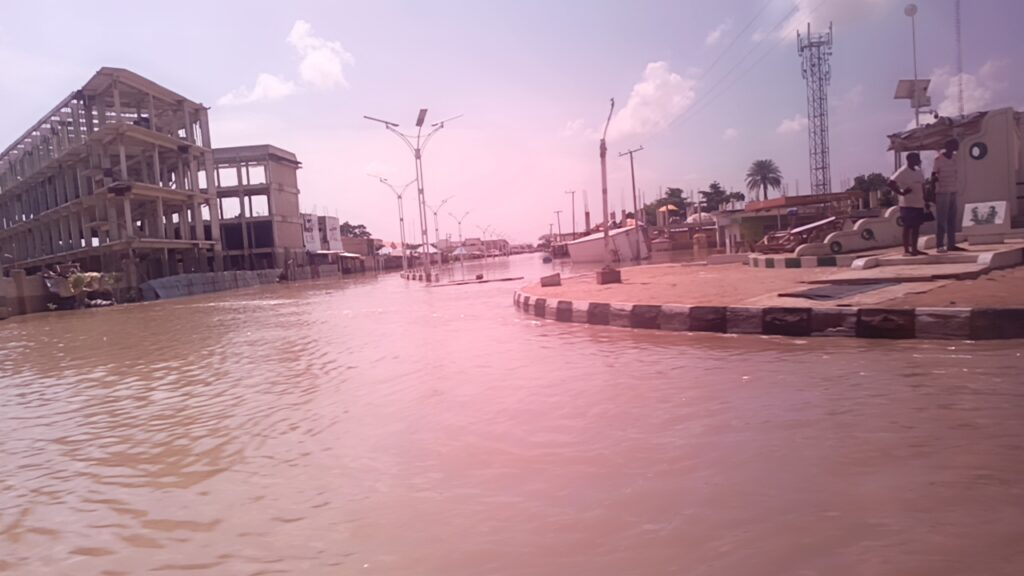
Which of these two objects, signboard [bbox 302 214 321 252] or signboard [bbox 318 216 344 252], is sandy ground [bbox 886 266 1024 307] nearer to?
signboard [bbox 302 214 321 252]

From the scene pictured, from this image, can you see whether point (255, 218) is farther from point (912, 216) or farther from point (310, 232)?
point (912, 216)

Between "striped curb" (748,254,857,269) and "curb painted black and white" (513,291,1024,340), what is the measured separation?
6742mm

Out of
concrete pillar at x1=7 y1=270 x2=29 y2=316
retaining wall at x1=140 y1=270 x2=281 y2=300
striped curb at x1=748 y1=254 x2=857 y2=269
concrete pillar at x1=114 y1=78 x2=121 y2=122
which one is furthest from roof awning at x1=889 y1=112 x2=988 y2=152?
concrete pillar at x1=114 y1=78 x2=121 y2=122

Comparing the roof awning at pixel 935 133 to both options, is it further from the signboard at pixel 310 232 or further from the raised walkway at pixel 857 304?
the signboard at pixel 310 232

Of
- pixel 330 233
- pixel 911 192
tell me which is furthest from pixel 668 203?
pixel 911 192

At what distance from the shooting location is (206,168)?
5166 centimetres

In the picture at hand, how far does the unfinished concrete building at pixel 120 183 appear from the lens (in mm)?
41719

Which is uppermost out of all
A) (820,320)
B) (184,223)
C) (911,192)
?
(184,223)

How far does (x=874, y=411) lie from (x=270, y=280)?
5578cm

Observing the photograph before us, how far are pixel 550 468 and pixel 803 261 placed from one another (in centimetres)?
1270

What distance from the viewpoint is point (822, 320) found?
6.87 m

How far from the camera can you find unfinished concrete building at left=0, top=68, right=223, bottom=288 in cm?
4172

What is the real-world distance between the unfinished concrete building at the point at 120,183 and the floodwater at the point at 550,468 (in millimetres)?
39623

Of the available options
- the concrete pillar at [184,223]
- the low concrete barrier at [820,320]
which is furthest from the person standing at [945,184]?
the concrete pillar at [184,223]
